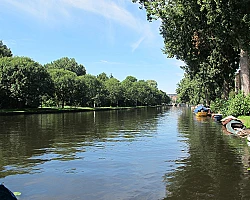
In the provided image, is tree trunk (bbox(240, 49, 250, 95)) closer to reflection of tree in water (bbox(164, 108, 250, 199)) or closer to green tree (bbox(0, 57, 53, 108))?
reflection of tree in water (bbox(164, 108, 250, 199))

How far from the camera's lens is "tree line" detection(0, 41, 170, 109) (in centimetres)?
6194

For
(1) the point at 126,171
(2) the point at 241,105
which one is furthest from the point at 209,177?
(2) the point at 241,105

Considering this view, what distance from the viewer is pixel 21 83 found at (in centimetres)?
6175

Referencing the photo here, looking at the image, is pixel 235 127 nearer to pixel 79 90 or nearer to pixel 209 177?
pixel 209 177

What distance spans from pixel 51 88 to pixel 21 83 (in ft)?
31.2

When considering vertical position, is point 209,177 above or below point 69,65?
below

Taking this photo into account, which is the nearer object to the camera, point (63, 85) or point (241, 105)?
point (241, 105)

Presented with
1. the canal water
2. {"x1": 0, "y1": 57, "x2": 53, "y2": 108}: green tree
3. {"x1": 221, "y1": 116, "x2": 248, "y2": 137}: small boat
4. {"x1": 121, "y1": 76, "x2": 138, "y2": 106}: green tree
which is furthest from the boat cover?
{"x1": 121, "y1": 76, "x2": 138, "y2": 106}: green tree

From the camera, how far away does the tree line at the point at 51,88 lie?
61938 mm

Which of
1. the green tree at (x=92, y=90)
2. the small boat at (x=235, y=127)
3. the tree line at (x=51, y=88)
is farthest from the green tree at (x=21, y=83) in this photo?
the small boat at (x=235, y=127)

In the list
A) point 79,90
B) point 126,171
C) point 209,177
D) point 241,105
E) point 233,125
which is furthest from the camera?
point 79,90

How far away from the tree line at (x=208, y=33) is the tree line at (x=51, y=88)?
37589mm

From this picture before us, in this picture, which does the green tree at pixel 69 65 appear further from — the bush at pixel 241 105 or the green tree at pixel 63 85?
the bush at pixel 241 105

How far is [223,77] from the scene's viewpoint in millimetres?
40562
